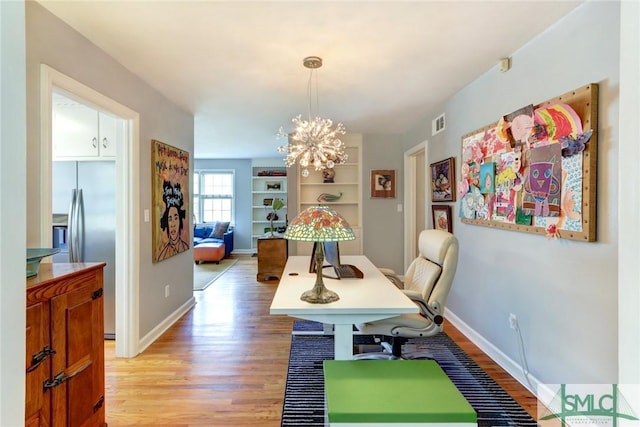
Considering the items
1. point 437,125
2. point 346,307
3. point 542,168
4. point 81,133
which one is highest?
point 437,125

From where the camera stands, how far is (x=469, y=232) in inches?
114

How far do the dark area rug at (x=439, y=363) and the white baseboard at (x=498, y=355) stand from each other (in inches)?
7.1

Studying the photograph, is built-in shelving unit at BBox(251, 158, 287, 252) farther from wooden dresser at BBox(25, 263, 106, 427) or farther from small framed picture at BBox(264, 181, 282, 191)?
wooden dresser at BBox(25, 263, 106, 427)

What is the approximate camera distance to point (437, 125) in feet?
11.8

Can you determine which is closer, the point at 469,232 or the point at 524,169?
the point at 524,169

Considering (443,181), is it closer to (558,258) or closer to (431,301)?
(558,258)

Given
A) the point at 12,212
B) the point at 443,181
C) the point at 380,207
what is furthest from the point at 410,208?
the point at 12,212

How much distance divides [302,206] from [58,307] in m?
3.77

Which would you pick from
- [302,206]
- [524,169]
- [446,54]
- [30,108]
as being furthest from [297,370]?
[302,206]

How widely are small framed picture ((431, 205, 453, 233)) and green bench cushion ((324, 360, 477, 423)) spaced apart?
210cm

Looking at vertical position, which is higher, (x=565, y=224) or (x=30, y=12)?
(x=30, y=12)

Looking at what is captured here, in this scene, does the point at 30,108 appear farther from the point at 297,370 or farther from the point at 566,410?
the point at 566,410

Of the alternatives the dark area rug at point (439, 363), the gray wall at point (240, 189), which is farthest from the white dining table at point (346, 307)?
the gray wall at point (240, 189)

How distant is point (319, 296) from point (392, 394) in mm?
647
